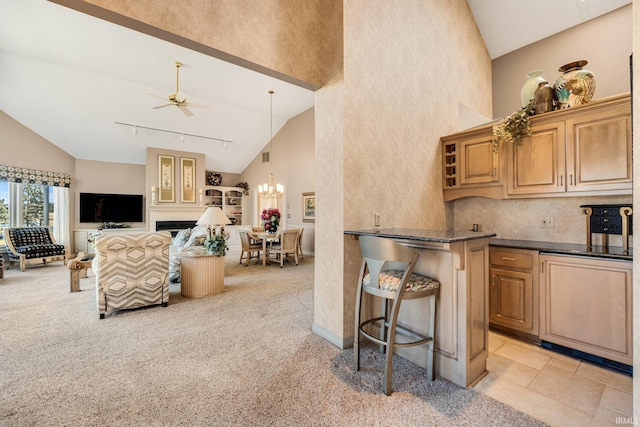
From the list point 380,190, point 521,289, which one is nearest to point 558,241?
point 521,289

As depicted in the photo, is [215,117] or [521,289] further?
[215,117]

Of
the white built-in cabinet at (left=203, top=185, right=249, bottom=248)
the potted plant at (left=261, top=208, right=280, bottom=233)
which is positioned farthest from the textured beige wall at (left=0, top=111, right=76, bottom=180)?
the potted plant at (left=261, top=208, right=280, bottom=233)

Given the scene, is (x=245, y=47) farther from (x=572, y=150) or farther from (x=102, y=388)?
(x=572, y=150)

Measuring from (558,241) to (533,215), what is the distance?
0.34 meters

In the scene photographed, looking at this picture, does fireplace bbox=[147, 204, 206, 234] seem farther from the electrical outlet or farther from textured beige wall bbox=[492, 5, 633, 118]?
the electrical outlet

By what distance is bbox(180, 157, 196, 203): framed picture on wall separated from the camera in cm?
823

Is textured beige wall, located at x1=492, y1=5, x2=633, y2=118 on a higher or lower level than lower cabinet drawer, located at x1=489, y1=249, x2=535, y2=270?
higher

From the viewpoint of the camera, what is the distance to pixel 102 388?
6.13ft

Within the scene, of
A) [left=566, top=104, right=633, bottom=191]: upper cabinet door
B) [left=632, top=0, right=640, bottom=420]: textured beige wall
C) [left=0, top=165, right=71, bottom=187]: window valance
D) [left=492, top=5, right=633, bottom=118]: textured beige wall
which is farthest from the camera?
[left=0, top=165, right=71, bottom=187]: window valance

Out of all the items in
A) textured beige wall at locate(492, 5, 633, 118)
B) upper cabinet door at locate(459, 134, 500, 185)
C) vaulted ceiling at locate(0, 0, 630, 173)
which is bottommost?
upper cabinet door at locate(459, 134, 500, 185)

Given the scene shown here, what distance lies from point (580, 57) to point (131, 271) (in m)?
5.82

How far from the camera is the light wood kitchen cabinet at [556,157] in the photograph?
2254 mm

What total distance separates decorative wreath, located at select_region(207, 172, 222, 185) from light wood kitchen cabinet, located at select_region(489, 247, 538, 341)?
8.88 m

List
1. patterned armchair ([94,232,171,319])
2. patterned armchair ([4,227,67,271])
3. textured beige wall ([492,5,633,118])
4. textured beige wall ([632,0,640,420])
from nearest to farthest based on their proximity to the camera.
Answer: textured beige wall ([632,0,640,420]), textured beige wall ([492,5,633,118]), patterned armchair ([94,232,171,319]), patterned armchair ([4,227,67,271])
